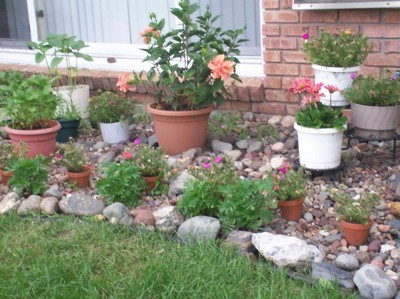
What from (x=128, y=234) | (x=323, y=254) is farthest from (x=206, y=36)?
(x=323, y=254)

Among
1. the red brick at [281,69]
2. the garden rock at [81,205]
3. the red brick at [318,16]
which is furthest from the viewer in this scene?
the red brick at [281,69]

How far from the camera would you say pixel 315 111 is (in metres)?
4.01

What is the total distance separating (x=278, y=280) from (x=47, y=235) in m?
1.30

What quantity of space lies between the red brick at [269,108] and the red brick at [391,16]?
39.2 inches

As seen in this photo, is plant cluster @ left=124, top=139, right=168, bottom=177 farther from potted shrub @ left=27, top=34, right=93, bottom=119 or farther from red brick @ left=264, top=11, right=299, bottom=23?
red brick @ left=264, top=11, right=299, bottom=23

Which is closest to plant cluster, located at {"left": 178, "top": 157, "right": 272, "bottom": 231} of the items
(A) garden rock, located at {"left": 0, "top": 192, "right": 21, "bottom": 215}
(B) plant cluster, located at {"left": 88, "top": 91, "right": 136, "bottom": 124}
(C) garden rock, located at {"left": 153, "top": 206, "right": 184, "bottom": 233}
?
(C) garden rock, located at {"left": 153, "top": 206, "right": 184, "bottom": 233}

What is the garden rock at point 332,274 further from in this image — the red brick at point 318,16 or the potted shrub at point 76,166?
the red brick at point 318,16

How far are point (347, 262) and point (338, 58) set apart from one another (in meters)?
1.51

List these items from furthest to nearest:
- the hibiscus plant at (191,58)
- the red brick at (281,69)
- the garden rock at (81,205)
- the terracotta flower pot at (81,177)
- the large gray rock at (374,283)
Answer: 1. the red brick at (281,69)
2. the hibiscus plant at (191,58)
3. the terracotta flower pot at (81,177)
4. the garden rock at (81,205)
5. the large gray rock at (374,283)

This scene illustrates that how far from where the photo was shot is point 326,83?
4.35 meters

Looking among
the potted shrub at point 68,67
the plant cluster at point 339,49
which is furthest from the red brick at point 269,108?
the potted shrub at point 68,67

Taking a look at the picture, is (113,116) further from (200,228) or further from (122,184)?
(200,228)

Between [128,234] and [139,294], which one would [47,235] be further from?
[139,294]

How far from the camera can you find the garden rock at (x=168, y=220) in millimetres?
3670
